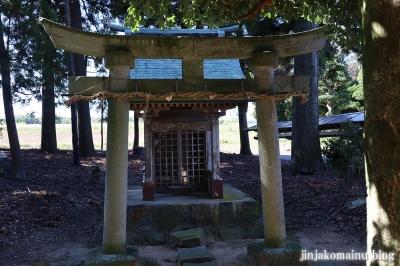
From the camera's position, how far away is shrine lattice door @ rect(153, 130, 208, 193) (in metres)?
9.52

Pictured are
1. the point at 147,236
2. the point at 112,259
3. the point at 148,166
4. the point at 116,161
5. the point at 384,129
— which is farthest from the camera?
the point at 148,166

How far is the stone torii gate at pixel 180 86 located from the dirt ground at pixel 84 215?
172 cm

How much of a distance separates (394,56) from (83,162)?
15534 millimetres

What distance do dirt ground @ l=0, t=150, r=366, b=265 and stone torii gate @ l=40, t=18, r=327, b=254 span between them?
1.72m

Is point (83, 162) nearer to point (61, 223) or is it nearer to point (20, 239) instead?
point (61, 223)

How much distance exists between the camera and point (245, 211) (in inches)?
326

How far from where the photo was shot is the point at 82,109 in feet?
58.0

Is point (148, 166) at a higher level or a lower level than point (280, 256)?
higher

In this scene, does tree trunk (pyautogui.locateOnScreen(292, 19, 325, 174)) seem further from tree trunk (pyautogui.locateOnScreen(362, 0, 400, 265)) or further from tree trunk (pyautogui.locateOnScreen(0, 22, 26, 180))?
tree trunk (pyautogui.locateOnScreen(362, 0, 400, 265))

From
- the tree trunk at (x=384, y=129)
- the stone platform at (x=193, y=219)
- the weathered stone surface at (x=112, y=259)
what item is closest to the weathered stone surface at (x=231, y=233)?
the stone platform at (x=193, y=219)

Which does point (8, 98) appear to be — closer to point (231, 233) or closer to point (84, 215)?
point (84, 215)

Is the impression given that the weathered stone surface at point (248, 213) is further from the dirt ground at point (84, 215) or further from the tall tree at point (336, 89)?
the tall tree at point (336, 89)

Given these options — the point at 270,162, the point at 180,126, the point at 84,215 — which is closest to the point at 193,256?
the point at 270,162

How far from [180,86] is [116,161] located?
137cm
